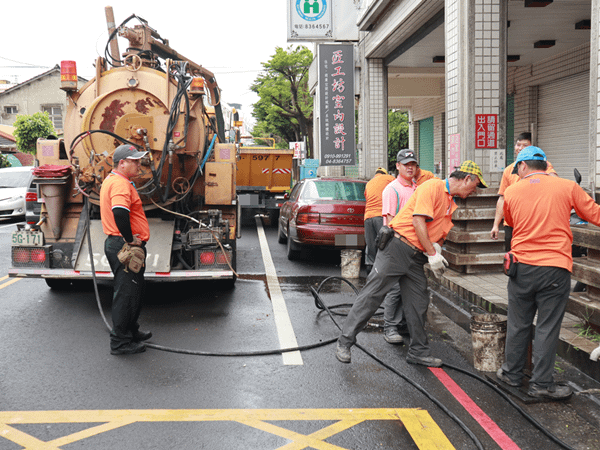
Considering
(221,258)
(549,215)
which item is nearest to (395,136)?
(221,258)

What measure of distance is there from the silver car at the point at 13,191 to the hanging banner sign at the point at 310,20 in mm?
9250

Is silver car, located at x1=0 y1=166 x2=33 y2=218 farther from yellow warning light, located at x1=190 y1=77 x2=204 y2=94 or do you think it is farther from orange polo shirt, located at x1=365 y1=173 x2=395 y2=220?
orange polo shirt, located at x1=365 y1=173 x2=395 y2=220

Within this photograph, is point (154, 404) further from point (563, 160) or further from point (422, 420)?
point (563, 160)

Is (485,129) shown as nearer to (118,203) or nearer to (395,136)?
(118,203)

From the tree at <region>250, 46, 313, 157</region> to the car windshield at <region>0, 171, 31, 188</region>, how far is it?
79.9 ft

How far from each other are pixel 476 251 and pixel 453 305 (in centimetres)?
135

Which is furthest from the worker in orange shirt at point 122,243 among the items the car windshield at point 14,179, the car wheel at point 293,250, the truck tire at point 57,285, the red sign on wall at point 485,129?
the car windshield at point 14,179

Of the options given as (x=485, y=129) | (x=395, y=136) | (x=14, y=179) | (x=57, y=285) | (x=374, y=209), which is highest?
(x=395, y=136)

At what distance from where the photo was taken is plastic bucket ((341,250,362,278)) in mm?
8672

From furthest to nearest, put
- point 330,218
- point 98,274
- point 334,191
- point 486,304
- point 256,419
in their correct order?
point 334,191 → point 330,218 → point 98,274 → point 486,304 → point 256,419

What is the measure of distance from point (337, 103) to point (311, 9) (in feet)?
10.7

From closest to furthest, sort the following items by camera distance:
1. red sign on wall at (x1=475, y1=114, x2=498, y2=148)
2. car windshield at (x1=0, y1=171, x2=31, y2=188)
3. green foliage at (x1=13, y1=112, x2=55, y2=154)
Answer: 1. red sign on wall at (x1=475, y1=114, x2=498, y2=148)
2. car windshield at (x1=0, y1=171, x2=31, y2=188)
3. green foliage at (x1=13, y1=112, x2=55, y2=154)

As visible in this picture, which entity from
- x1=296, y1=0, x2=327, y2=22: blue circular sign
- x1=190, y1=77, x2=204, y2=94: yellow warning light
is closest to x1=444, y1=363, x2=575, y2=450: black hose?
x1=190, y1=77, x2=204, y2=94: yellow warning light

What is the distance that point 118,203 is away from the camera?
16.3 ft
